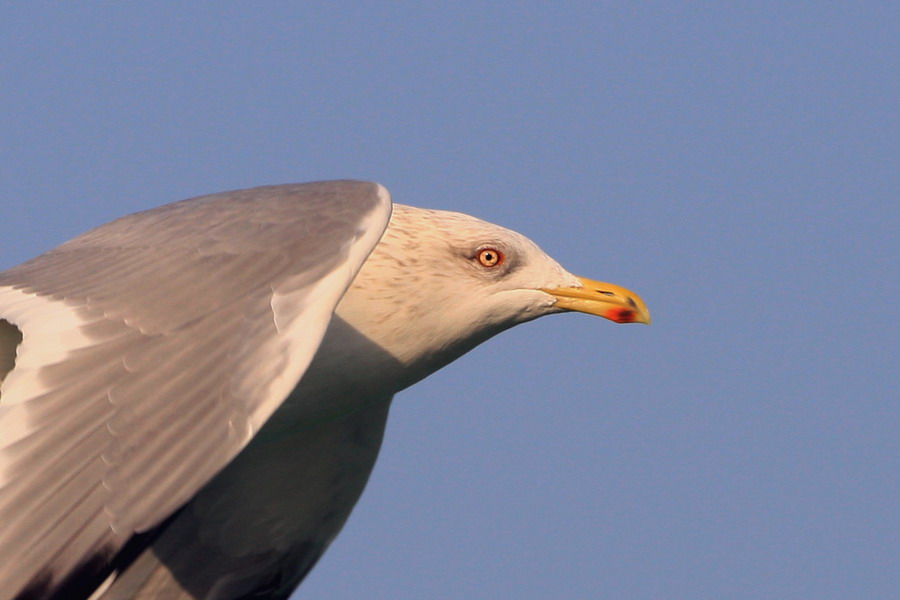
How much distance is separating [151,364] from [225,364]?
0.92 ft

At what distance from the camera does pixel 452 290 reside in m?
7.34

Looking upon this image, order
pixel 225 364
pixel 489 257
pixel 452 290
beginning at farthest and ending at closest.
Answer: pixel 489 257
pixel 452 290
pixel 225 364

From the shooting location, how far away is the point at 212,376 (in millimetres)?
5559

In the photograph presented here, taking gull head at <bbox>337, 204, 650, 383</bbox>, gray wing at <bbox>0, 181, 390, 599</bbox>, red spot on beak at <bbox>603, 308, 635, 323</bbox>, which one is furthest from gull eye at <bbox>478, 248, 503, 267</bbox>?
gray wing at <bbox>0, 181, 390, 599</bbox>

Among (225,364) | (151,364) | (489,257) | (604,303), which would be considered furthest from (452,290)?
(151,364)

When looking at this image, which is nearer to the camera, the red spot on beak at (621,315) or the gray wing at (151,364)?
the gray wing at (151,364)

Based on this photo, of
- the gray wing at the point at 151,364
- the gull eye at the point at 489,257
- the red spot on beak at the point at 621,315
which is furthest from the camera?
the red spot on beak at the point at 621,315

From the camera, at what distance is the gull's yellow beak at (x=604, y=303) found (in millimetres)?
7559

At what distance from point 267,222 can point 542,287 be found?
5.15 feet

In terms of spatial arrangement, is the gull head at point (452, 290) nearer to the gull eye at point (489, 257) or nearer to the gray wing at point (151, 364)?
the gull eye at point (489, 257)

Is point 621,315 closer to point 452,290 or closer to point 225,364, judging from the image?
point 452,290

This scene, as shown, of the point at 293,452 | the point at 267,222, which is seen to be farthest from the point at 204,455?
the point at 293,452

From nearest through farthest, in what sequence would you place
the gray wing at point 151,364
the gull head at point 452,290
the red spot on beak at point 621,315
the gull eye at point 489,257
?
the gray wing at point 151,364, the gull head at point 452,290, the gull eye at point 489,257, the red spot on beak at point 621,315

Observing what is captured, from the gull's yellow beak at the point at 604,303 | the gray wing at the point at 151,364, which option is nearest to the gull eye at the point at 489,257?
the gull's yellow beak at the point at 604,303
